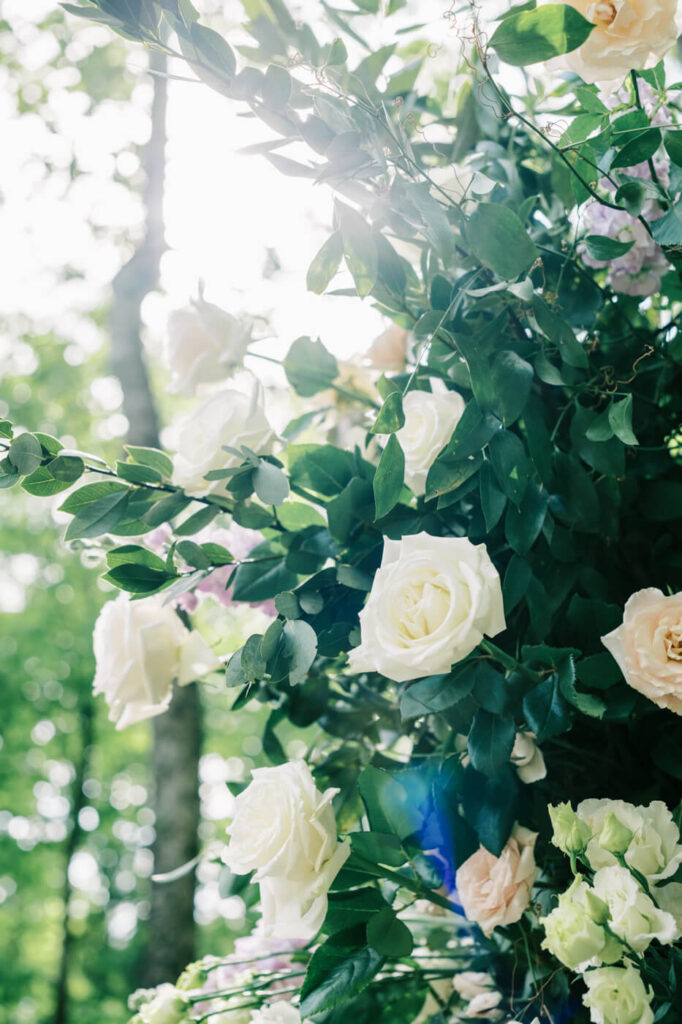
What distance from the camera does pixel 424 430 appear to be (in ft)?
1.90

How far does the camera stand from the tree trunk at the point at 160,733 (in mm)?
2527

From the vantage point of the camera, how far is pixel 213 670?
71 centimetres

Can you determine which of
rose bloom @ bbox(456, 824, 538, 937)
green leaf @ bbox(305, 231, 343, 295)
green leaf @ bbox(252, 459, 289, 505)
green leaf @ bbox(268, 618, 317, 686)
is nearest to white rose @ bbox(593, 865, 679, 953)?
rose bloom @ bbox(456, 824, 538, 937)

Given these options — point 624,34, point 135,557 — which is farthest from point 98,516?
point 624,34

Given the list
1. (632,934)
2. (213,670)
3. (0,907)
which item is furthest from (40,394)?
(632,934)

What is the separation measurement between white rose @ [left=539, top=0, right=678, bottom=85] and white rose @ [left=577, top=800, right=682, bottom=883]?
19.2 inches

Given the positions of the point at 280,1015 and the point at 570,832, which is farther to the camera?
the point at 280,1015

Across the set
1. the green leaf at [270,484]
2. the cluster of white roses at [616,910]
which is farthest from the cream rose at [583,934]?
the green leaf at [270,484]

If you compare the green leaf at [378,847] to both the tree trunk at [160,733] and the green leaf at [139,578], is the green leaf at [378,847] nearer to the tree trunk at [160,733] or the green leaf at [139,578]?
the green leaf at [139,578]

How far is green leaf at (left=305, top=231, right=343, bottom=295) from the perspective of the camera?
0.54m

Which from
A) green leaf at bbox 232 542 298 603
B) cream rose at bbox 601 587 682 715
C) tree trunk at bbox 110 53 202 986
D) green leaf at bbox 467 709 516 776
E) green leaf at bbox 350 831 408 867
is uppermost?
green leaf at bbox 232 542 298 603

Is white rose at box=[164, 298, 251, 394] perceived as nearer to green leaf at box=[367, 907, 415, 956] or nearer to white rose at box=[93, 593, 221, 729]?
white rose at box=[93, 593, 221, 729]

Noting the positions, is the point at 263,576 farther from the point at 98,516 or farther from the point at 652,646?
the point at 652,646

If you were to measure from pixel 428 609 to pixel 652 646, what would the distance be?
0.15 metres
